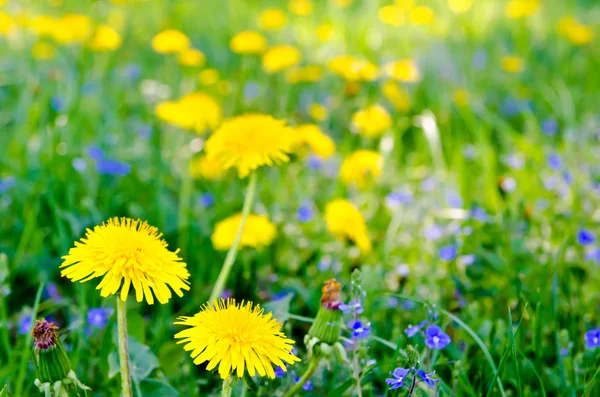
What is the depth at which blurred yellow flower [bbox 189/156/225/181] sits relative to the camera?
7.14ft

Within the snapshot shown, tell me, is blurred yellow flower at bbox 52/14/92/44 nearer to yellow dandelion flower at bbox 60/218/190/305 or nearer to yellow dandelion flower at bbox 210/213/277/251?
yellow dandelion flower at bbox 210/213/277/251

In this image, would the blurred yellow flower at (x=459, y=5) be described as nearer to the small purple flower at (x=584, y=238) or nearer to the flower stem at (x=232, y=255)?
the small purple flower at (x=584, y=238)

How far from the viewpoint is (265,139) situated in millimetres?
1316

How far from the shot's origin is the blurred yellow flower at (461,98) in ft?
9.05

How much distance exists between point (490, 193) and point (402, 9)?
5.56ft

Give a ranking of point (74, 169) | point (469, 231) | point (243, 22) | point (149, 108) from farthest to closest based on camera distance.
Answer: point (243, 22), point (149, 108), point (74, 169), point (469, 231)

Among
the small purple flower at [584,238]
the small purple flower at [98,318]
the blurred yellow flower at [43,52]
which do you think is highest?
the blurred yellow flower at [43,52]

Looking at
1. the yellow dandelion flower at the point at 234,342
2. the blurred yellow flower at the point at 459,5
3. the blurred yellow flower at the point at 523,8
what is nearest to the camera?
the yellow dandelion flower at the point at 234,342

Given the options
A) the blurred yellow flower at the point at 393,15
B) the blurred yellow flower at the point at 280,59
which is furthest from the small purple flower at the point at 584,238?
the blurred yellow flower at the point at 393,15

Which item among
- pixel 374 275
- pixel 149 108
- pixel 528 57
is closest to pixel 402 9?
pixel 528 57

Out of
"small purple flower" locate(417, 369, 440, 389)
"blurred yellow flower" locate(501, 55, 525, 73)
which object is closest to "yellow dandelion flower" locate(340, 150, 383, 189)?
"small purple flower" locate(417, 369, 440, 389)

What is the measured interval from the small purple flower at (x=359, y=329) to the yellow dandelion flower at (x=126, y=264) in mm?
320

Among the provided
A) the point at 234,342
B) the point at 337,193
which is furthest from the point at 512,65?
the point at 234,342

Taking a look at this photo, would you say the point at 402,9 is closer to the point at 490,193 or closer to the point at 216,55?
the point at 216,55
